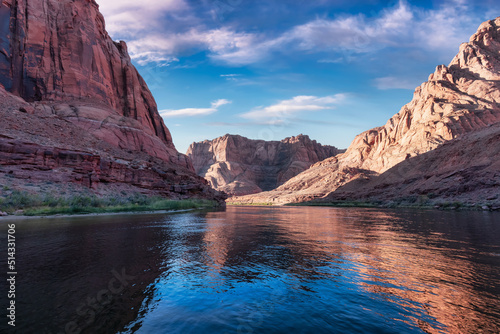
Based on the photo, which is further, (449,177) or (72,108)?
(449,177)

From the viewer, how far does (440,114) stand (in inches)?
3307

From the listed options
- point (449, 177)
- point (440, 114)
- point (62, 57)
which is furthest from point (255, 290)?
point (440, 114)

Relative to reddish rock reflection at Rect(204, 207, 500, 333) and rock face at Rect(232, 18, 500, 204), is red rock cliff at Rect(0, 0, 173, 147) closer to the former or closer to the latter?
reddish rock reflection at Rect(204, 207, 500, 333)

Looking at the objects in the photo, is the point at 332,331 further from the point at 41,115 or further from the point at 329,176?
the point at 329,176

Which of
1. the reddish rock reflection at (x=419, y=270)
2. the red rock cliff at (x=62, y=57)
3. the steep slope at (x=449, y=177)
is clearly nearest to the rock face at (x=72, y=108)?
the red rock cliff at (x=62, y=57)

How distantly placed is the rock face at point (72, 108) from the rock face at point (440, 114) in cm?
6277

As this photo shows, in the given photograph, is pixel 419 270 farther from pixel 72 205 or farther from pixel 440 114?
pixel 440 114

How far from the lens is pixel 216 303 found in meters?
5.38

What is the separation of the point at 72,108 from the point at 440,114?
100950mm

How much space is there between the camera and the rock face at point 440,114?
78.2 m

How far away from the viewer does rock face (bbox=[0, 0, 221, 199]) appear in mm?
36750

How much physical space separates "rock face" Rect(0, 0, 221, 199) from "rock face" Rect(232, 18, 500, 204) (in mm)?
62768

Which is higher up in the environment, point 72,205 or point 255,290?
point 72,205

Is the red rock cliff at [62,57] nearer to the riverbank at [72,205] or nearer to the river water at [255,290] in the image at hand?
the riverbank at [72,205]
